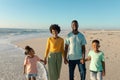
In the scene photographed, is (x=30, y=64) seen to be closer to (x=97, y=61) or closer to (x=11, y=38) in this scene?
(x=97, y=61)

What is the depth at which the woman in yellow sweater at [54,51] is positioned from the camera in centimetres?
640

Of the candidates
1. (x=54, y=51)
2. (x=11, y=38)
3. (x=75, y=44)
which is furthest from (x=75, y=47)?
(x=11, y=38)

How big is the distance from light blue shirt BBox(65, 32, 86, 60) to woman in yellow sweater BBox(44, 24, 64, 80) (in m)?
0.28

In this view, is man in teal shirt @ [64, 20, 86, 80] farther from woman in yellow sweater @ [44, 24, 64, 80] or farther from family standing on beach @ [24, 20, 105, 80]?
woman in yellow sweater @ [44, 24, 64, 80]

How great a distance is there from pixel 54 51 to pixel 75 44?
24.1 inches

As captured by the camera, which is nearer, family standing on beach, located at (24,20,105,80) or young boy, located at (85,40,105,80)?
young boy, located at (85,40,105,80)

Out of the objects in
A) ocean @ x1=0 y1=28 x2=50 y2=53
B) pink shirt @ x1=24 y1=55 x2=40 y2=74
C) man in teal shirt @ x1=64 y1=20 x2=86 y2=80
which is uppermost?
man in teal shirt @ x1=64 y1=20 x2=86 y2=80

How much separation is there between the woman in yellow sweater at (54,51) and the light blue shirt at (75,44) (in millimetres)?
276

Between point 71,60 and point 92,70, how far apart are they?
2.46 ft

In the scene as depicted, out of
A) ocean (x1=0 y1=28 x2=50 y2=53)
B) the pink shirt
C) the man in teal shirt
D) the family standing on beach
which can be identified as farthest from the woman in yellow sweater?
ocean (x1=0 y1=28 x2=50 y2=53)

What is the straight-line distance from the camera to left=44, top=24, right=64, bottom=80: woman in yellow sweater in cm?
640

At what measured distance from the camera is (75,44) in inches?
259

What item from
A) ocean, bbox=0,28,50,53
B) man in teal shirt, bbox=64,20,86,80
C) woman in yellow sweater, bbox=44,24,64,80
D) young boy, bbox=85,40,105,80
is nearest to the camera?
young boy, bbox=85,40,105,80

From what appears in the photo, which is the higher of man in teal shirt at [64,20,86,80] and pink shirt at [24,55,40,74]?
man in teal shirt at [64,20,86,80]
